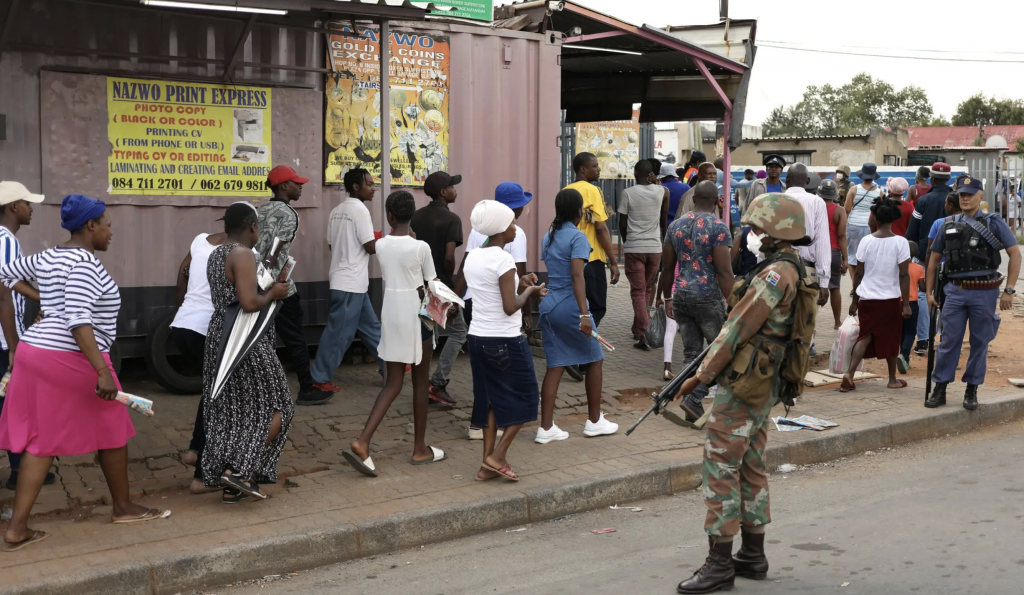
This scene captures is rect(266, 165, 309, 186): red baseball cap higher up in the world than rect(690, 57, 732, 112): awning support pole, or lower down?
lower down

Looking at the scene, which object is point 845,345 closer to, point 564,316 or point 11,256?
point 564,316

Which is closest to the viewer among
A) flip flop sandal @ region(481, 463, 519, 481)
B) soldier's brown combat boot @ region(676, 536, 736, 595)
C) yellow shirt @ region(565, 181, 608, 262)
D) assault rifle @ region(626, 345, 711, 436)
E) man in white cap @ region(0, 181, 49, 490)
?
soldier's brown combat boot @ region(676, 536, 736, 595)

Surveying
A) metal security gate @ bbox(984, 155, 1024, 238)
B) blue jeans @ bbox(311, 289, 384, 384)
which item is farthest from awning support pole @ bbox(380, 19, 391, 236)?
metal security gate @ bbox(984, 155, 1024, 238)

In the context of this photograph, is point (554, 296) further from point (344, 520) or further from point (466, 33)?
point (466, 33)

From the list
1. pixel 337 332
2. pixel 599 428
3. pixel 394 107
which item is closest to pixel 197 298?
pixel 337 332

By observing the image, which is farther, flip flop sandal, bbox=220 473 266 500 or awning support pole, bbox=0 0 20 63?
awning support pole, bbox=0 0 20 63

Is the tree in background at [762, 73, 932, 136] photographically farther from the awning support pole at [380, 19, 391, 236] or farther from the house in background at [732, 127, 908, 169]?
the awning support pole at [380, 19, 391, 236]

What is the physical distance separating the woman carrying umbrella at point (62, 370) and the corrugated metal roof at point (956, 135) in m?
56.8

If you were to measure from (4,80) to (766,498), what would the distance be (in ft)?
19.2

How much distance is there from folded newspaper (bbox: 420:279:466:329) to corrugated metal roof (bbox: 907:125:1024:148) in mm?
55165

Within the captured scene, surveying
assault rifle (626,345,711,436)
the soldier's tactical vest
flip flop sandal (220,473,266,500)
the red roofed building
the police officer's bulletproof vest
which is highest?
the red roofed building

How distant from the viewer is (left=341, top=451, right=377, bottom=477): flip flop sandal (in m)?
5.96

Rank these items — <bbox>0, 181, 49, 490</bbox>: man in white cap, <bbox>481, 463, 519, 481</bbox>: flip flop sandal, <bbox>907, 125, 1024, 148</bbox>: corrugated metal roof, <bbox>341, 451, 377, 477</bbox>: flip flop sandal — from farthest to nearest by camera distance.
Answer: <bbox>907, 125, 1024, 148</bbox>: corrugated metal roof → <bbox>341, 451, 377, 477</bbox>: flip flop sandal → <bbox>481, 463, 519, 481</bbox>: flip flop sandal → <bbox>0, 181, 49, 490</bbox>: man in white cap

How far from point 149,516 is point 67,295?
1.28 metres
